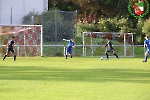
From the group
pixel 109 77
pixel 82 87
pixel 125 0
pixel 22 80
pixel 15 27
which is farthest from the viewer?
pixel 125 0

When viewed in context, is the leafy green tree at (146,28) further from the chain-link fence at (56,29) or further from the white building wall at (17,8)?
the white building wall at (17,8)

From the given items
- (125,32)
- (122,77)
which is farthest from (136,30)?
(122,77)

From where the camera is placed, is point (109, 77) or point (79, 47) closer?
point (109, 77)

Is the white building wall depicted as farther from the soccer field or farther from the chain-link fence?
the soccer field

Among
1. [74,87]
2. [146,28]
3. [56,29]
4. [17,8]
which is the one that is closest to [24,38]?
[56,29]

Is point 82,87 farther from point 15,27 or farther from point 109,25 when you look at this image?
point 109,25

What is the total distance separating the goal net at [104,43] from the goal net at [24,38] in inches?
181

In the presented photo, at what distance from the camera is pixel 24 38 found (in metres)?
47.8

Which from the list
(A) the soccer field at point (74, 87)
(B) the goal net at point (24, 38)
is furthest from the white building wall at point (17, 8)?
(A) the soccer field at point (74, 87)

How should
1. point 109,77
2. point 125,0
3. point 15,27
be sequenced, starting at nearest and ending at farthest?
1. point 109,77
2. point 15,27
3. point 125,0

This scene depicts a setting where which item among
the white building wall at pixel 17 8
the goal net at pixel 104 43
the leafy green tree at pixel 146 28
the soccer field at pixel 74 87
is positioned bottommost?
the soccer field at pixel 74 87

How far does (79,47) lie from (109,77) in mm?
27257

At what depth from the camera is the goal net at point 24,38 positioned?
47.1 meters

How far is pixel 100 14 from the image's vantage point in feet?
223
